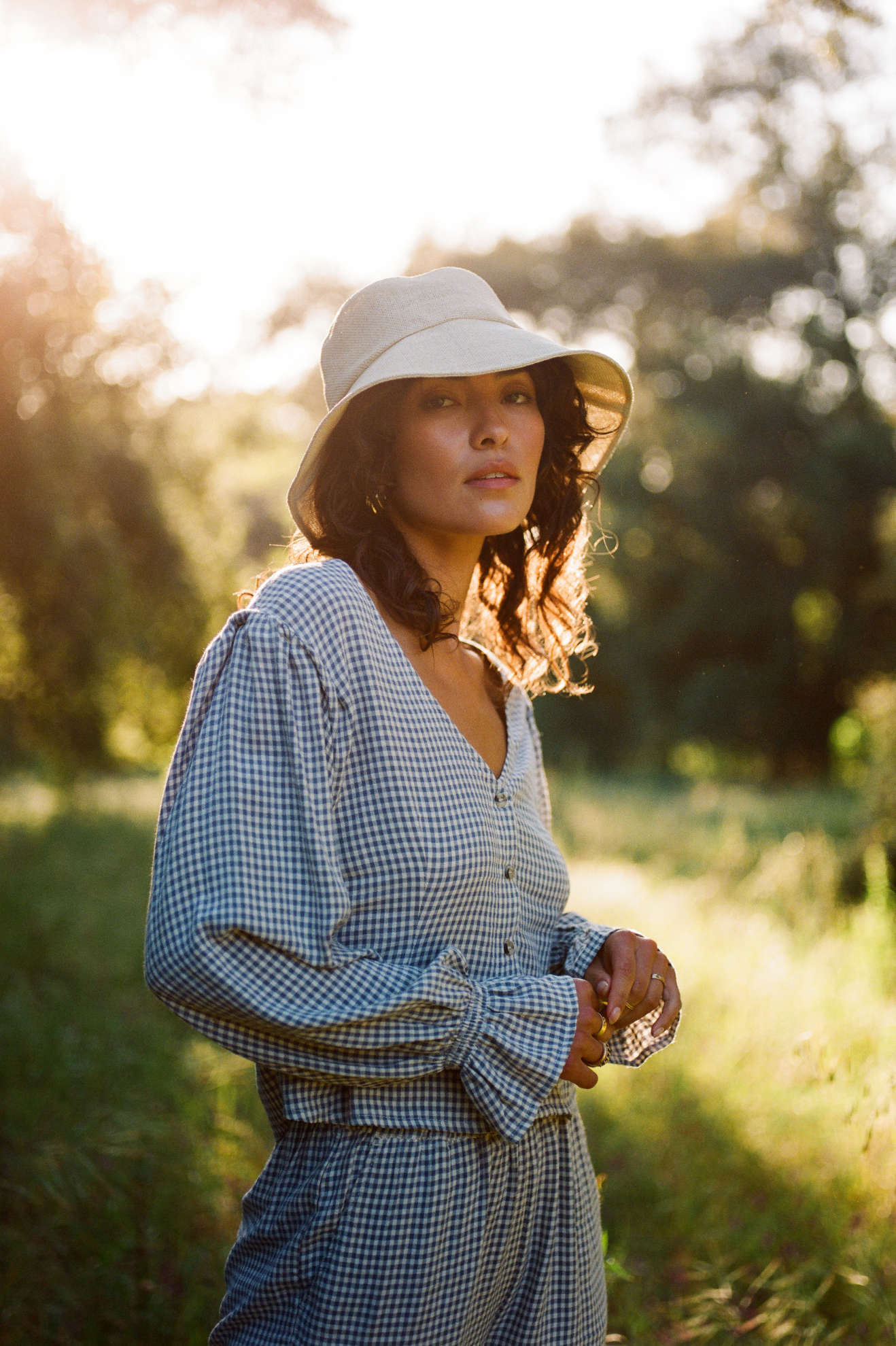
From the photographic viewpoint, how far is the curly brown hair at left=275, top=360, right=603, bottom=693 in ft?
5.63

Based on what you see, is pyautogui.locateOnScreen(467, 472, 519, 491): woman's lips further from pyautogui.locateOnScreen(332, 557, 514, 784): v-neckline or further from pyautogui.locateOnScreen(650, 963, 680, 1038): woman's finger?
pyautogui.locateOnScreen(650, 963, 680, 1038): woman's finger

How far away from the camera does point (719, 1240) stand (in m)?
3.03

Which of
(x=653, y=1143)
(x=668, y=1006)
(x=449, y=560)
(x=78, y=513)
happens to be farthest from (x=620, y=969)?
(x=78, y=513)

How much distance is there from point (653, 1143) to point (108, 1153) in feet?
5.39

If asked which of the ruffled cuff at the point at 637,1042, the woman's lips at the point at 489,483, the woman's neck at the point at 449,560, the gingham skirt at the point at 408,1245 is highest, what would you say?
the woman's lips at the point at 489,483

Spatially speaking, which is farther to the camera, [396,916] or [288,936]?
[396,916]

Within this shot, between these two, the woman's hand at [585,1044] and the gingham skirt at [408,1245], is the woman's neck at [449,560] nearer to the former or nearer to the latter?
the woman's hand at [585,1044]

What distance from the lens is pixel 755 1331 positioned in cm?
254

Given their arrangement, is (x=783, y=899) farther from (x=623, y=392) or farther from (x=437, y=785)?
(x=437, y=785)

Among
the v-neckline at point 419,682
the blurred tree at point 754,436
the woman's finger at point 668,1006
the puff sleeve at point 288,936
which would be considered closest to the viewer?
the puff sleeve at point 288,936

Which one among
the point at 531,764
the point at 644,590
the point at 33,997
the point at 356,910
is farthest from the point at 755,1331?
the point at 644,590

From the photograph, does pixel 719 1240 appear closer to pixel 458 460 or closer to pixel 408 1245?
pixel 408 1245

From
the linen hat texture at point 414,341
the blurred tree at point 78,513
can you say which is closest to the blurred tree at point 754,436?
the blurred tree at point 78,513

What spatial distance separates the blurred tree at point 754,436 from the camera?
1702 cm
